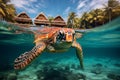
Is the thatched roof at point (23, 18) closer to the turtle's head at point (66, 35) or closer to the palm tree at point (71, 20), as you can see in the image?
the palm tree at point (71, 20)

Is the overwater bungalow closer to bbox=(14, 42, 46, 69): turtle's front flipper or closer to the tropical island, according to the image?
the tropical island

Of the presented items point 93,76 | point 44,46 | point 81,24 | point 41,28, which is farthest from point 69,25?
point 93,76

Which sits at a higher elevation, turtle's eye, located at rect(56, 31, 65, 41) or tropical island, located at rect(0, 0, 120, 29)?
tropical island, located at rect(0, 0, 120, 29)

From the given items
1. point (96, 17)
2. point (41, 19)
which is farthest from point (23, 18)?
point (96, 17)

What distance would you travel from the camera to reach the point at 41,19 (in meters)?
8.00

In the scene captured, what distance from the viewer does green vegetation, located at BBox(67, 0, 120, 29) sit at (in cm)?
925

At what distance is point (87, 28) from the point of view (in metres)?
10.1

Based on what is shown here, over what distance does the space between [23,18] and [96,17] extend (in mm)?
4376

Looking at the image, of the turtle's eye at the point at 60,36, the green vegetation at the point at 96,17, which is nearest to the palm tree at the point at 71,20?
the green vegetation at the point at 96,17

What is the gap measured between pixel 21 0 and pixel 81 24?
3.57 meters

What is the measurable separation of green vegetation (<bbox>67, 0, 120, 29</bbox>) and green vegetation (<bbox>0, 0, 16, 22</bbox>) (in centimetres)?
297

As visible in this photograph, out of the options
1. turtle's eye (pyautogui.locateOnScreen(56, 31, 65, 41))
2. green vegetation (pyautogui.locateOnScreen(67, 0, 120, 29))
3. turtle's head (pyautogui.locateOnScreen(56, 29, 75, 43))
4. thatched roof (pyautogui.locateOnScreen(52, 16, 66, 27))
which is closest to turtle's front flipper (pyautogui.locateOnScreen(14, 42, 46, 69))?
turtle's eye (pyautogui.locateOnScreen(56, 31, 65, 41))

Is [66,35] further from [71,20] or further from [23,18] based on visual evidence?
[71,20]

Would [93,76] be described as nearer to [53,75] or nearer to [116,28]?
[53,75]
